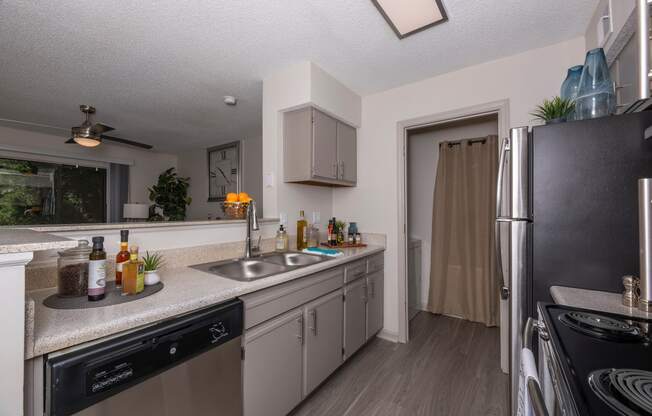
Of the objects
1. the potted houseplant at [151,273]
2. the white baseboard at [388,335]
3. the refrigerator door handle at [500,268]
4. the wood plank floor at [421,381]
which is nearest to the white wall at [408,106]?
the white baseboard at [388,335]

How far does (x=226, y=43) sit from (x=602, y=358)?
2.38 meters

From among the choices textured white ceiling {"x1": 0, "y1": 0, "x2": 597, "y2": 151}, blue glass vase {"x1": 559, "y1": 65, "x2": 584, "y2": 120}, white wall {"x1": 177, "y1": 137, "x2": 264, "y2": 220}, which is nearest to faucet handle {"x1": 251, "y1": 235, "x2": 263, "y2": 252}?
textured white ceiling {"x1": 0, "y1": 0, "x2": 597, "y2": 151}

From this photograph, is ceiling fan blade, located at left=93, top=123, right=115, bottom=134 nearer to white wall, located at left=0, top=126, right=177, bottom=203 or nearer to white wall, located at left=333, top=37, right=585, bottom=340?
white wall, located at left=0, top=126, right=177, bottom=203

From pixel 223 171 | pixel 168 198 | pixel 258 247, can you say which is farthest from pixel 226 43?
pixel 168 198

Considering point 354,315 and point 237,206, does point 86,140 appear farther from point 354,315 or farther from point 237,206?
point 354,315

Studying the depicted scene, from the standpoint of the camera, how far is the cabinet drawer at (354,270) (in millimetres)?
1970

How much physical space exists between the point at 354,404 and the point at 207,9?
100 inches

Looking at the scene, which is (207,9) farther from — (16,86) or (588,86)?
(16,86)

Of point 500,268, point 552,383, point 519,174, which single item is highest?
point 519,174

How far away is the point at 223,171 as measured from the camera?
4.70m

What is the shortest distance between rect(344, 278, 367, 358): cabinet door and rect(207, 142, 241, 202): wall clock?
10.1 feet

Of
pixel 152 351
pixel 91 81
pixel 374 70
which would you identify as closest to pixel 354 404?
pixel 152 351

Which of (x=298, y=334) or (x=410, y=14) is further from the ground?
(x=410, y=14)

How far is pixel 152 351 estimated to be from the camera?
888mm
